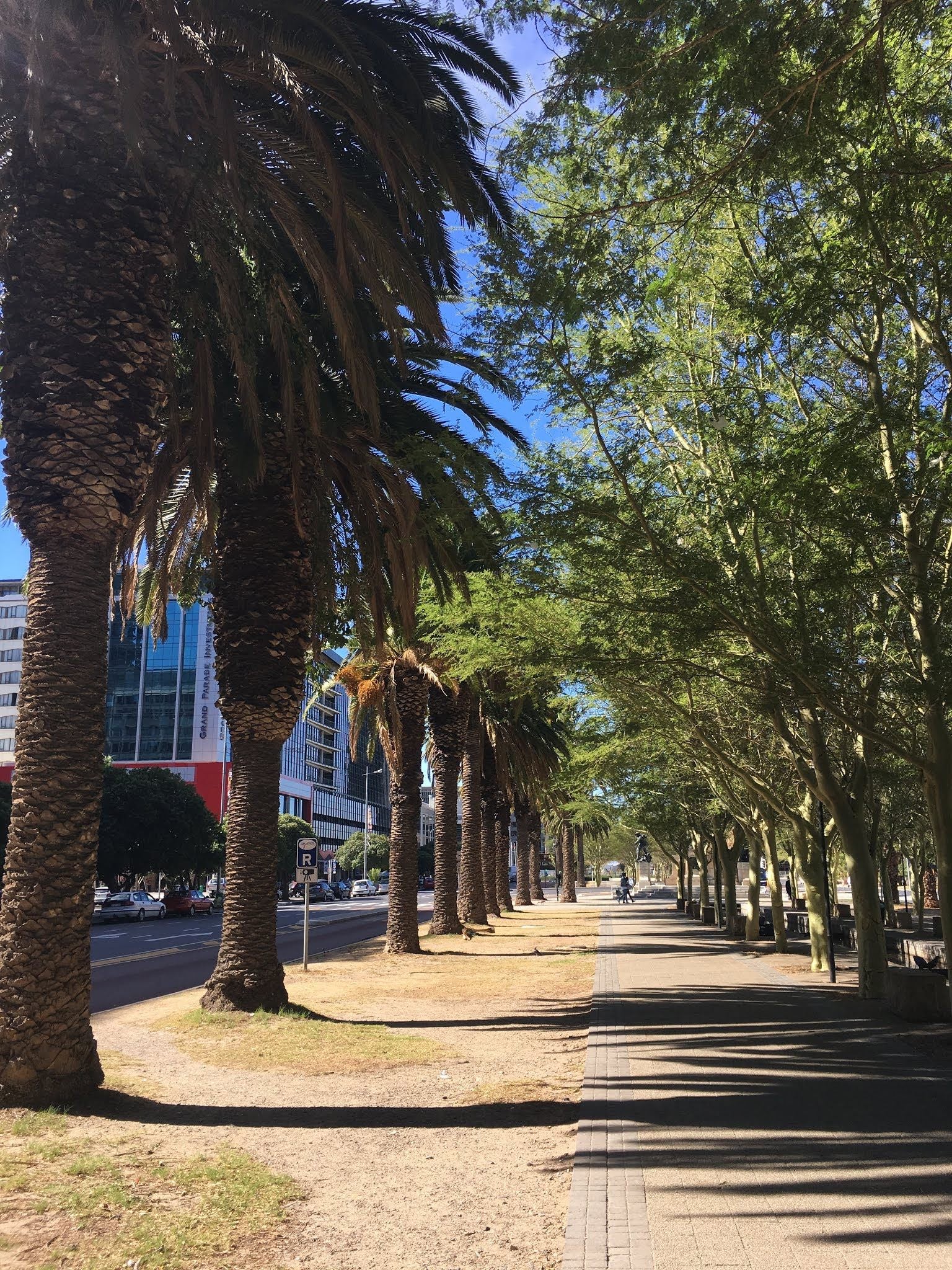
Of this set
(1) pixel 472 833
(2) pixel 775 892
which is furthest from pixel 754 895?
(1) pixel 472 833

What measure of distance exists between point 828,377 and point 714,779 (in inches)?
525

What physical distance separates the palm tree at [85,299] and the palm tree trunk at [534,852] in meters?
37.2

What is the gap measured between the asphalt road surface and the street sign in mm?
2817

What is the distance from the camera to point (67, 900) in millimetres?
7492

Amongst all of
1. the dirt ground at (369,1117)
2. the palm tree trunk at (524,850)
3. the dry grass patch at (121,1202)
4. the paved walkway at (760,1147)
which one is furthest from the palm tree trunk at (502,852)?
the dry grass patch at (121,1202)

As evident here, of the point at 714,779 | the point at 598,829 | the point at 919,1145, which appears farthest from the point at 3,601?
the point at 919,1145

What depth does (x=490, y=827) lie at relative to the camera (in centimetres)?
3538

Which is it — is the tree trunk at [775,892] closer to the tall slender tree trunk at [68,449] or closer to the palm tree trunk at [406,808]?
the palm tree trunk at [406,808]

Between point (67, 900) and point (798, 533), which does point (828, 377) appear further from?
point (67, 900)

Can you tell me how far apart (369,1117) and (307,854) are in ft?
42.3

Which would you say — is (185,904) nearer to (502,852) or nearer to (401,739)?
(502,852)

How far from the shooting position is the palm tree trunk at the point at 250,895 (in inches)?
473

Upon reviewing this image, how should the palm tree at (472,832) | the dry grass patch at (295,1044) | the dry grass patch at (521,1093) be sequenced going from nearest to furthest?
1. the dry grass patch at (521,1093)
2. the dry grass patch at (295,1044)
3. the palm tree at (472,832)

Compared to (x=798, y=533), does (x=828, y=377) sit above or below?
above
